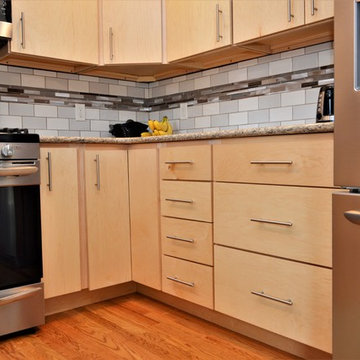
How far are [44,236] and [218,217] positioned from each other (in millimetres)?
865

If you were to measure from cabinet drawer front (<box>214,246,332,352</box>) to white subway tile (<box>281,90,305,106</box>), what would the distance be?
920 mm

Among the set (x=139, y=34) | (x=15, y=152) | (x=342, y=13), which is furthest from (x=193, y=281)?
(x=139, y=34)

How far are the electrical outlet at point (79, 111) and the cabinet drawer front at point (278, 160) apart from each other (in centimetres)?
128

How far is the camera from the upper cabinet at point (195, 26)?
235 centimetres

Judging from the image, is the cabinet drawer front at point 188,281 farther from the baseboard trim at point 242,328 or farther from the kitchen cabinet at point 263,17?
the kitchen cabinet at point 263,17

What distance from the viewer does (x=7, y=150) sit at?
1884 millimetres

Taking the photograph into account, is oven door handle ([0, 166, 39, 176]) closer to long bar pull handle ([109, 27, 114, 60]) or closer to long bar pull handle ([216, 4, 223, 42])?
long bar pull handle ([109, 27, 114, 60])

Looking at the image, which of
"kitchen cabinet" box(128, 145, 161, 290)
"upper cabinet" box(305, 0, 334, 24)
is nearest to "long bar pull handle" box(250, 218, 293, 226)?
"kitchen cabinet" box(128, 145, 161, 290)

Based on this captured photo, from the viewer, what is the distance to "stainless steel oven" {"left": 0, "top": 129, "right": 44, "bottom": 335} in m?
1.91

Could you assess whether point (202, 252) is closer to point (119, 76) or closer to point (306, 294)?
point (306, 294)

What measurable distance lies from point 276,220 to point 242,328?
0.58 m

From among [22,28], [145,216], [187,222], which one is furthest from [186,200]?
[22,28]

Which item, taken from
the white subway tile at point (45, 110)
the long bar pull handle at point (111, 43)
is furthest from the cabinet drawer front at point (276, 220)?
the white subway tile at point (45, 110)

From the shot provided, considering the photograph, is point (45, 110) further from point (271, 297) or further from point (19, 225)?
point (271, 297)
